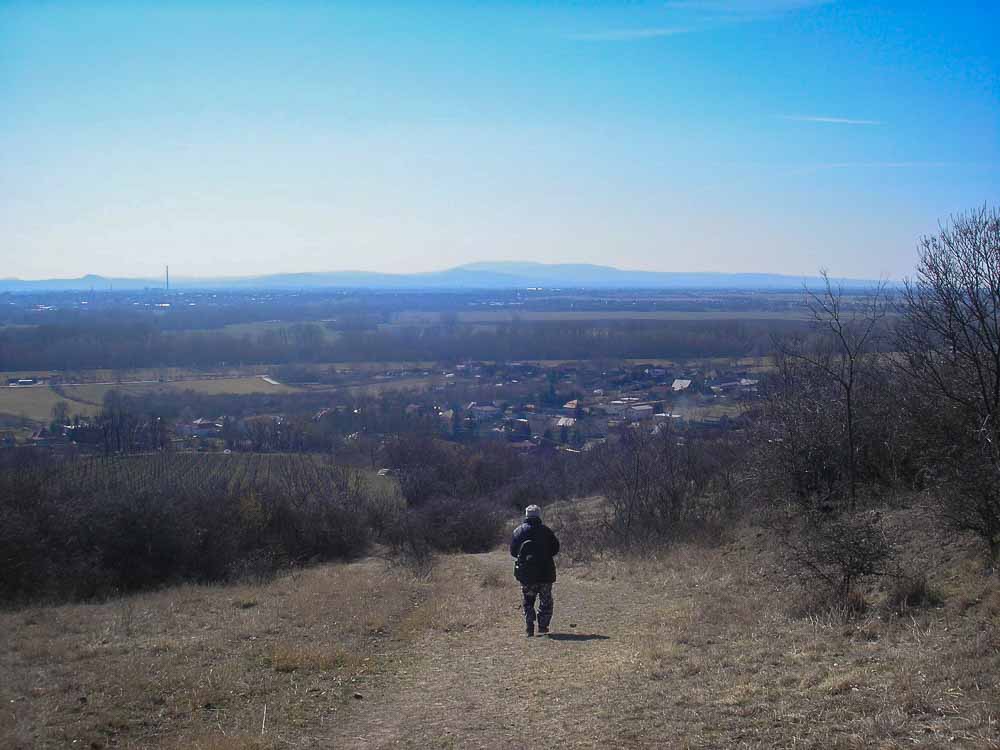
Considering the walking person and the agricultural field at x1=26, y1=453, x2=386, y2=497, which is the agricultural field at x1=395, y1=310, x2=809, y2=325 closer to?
the agricultural field at x1=26, y1=453, x2=386, y2=497

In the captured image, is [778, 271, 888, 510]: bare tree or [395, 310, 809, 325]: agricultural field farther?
[395, 310, 809, 325]: agricultural field

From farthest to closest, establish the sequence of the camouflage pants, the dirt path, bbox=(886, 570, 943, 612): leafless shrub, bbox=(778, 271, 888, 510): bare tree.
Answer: bbox=(778, 271, 888, 510): bare tree
the camouflage pants
bbox=(886, 570, 943, 612): leafless shrub
the dirt path

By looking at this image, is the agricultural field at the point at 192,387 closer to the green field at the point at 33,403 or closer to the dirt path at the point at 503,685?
the green field at the point at 33,403

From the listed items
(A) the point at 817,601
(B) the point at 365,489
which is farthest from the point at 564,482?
(A) the point at 817,601

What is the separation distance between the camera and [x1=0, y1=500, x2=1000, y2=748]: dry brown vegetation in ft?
20.0

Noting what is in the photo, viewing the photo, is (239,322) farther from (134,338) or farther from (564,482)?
(564,482)

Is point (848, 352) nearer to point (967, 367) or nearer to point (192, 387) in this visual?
point (967, 367)

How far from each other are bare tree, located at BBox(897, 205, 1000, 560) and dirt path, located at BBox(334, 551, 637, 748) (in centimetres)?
424

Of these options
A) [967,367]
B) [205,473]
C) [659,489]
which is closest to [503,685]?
[967,367]

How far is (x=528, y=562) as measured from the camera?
10.3 meters

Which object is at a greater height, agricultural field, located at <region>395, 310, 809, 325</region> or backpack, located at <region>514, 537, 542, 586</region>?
agricultural field, located at <region>395, 310, 809, 325</region>

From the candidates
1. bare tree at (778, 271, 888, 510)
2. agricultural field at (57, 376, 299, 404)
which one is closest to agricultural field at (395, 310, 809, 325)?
agricultural field at (57, 376, 299, 404)

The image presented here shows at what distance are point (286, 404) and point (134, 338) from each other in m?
13.4

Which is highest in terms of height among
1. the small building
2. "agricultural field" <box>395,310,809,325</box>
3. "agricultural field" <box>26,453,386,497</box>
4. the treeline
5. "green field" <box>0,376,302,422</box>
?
"agricultural field" <box>395,310,809,325</box>
